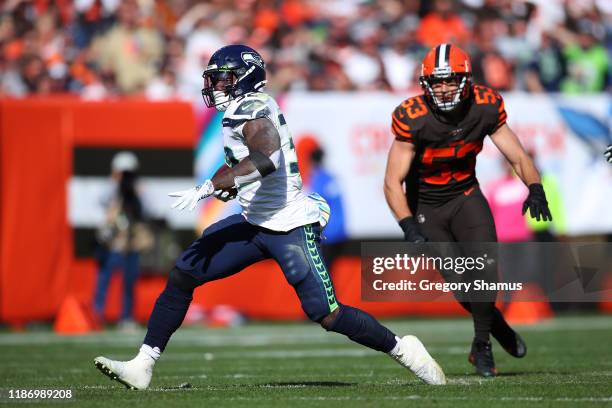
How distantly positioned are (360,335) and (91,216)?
755 centimetres

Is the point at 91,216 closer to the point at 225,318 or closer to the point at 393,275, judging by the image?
the point at 225,318

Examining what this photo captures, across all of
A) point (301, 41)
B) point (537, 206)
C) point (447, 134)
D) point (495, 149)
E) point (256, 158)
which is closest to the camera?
point (256, 158)

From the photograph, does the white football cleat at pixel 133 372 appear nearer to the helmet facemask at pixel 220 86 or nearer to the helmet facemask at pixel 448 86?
the helmet facemask at pixel 220 86

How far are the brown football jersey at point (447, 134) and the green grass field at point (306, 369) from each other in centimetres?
126

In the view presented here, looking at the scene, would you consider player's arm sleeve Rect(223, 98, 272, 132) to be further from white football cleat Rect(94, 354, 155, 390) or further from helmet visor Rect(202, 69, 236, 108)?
white football cleat Rect(94, 354, 155, 390)

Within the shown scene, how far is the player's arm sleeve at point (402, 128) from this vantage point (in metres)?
7.09

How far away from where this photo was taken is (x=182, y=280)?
632cm

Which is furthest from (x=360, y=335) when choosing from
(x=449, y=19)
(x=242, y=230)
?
(x=449, y=19)

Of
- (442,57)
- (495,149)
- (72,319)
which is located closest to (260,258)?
(442,57)

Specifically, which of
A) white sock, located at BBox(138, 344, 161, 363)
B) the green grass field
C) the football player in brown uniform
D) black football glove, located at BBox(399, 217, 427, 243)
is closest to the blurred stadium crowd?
the green grass field

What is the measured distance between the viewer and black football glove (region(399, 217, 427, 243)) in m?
6.72

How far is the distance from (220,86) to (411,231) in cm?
143
